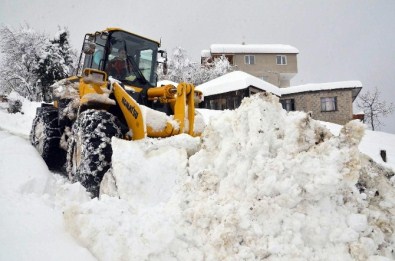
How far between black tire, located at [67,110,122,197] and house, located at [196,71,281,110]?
1695cm

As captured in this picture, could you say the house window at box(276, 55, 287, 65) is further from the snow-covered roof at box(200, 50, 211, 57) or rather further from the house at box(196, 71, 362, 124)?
the house at box(196, 71, 362, 124)

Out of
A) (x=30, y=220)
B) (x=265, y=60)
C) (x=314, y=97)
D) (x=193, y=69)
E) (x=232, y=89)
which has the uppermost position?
(x=265, y=60)

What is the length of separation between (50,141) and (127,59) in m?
1.98

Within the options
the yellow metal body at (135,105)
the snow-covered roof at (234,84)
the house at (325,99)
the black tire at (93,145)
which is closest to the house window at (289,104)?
the house at (325,99)

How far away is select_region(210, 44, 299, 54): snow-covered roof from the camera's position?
3678 cm

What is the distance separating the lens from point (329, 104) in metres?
25.1

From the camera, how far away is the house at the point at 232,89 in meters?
21.1

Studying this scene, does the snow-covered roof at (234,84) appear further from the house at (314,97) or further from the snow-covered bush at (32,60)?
the snow-covered bush at (32,60)

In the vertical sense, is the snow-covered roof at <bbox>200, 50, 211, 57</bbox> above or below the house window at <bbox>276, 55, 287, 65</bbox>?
above

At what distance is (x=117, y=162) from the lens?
317 centimetres

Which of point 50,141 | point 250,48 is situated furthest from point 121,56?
point 250,48

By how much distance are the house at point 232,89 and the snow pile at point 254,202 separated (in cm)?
1795

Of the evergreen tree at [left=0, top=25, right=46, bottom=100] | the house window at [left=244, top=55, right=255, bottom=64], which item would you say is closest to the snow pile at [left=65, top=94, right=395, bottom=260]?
the evergreen tree at [left=0, top=25, right=46, bottom=100]

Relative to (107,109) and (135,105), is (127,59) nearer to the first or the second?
(107,109)
